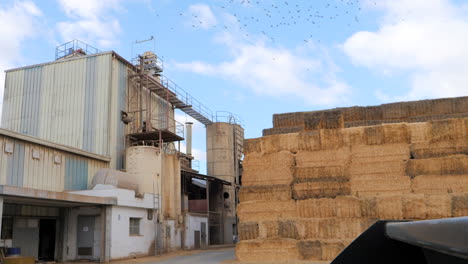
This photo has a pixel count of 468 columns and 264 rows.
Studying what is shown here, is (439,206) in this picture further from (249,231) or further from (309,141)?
(249,231)

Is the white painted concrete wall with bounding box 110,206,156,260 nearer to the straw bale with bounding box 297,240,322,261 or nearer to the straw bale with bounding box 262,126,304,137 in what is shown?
the straw bale with bounding box 262,126,304,137

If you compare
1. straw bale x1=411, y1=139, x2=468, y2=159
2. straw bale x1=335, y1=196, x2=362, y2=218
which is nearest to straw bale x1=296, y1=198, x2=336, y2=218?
straw bale x1=335, y1=196, x2=362, y2=218

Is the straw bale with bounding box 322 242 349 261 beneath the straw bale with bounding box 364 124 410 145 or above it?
beneath

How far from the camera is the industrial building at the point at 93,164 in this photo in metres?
24.4

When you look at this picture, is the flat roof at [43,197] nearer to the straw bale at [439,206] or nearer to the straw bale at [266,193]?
the straw bale at [266,193]

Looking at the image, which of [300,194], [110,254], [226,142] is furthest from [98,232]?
[226,142]

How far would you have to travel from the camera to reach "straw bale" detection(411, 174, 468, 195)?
19.8 m

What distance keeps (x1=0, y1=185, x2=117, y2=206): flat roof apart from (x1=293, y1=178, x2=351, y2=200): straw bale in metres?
10.6

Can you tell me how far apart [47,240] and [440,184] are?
21.6 m

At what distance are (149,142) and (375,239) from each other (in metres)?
32.4

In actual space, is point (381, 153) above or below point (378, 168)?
above

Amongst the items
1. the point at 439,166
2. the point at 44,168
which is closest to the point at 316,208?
the point at 439,166

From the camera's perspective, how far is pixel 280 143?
23.1m

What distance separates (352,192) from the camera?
69.6 ft
